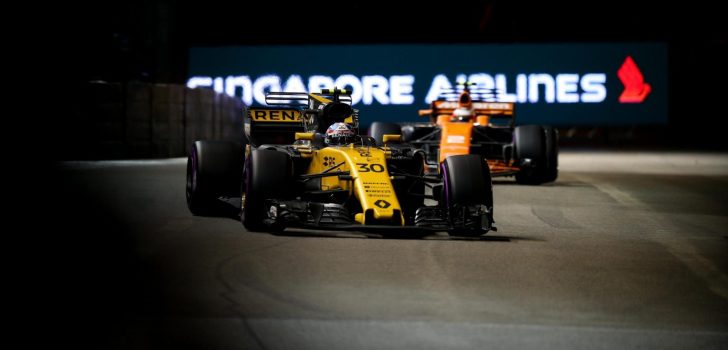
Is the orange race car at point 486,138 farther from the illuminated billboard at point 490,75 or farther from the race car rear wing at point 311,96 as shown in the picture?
the illuminated billboard at point 490,75

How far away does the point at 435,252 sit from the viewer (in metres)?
9.98

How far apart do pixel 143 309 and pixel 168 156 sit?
2068 centimetres

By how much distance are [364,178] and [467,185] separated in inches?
38.7

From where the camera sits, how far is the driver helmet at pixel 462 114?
2123 centimetres

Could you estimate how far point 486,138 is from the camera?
68.9 ft

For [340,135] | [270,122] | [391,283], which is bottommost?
[391,283]

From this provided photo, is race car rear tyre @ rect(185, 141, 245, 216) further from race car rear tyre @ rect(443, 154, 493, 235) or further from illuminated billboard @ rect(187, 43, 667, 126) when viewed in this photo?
illuminated billboard @ rect(187, 43, 667, 126)

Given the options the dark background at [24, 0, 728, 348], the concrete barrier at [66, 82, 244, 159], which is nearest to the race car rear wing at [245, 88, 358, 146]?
the dark background at [24, 0, 728, 348]

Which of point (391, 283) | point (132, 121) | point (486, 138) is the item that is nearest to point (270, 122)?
point (391, 283)

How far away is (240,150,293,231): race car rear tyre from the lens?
11.0m

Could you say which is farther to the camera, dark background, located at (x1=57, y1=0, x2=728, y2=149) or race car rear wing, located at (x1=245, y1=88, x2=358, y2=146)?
dark background, located at (x1=57, y1=0, x2=728, y2=149)

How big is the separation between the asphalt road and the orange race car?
4.96 meters

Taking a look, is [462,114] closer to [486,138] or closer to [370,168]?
[486,138]

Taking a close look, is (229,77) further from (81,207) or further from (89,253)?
(89,253)
